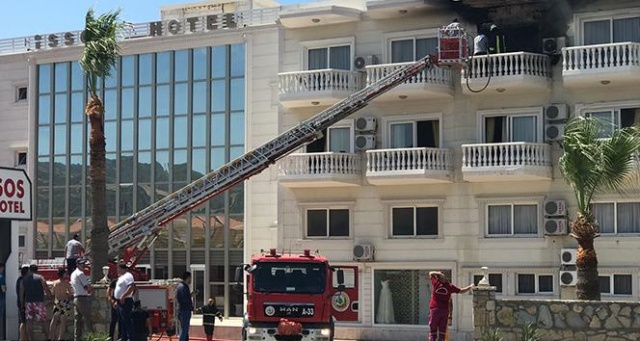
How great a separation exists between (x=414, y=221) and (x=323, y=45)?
616 centimetres

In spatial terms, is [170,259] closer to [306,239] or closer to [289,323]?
[306,239]

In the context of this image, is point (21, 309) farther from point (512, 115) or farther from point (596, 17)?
point (596, 17)

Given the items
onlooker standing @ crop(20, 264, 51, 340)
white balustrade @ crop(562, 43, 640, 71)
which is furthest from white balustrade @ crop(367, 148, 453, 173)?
onlooker standing @ crop(20, 264, 51, 340)

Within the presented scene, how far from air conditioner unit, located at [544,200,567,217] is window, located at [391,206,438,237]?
3479 millimetres

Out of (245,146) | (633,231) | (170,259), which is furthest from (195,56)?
(633,231)

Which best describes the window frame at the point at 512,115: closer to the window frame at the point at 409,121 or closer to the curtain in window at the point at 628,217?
the window frame at the point at 409,121

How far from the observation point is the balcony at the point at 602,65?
2852 centimetres

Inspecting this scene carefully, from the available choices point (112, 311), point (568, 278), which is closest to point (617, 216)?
point (568, 278)

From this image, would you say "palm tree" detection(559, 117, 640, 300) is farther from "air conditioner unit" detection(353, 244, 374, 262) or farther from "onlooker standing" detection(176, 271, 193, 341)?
"air conditioner unit" detection(353, 244, 374, 262)

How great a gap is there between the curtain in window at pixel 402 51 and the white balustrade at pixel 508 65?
2361 mm

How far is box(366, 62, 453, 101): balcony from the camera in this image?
A: 100ft

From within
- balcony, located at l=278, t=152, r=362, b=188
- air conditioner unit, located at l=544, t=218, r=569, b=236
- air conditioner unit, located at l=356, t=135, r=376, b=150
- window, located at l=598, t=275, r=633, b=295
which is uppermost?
air conditioner unit, located at l=356, t=135, r=376, b=150

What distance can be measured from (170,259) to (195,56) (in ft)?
22.8

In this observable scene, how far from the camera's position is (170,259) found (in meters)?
36.7
